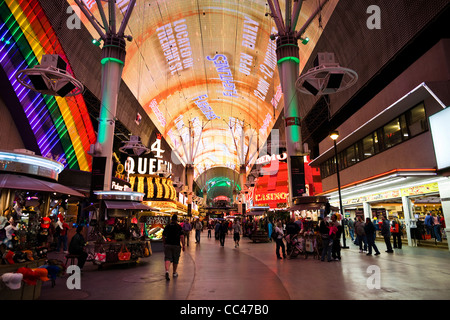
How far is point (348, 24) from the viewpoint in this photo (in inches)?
655

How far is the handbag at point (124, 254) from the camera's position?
9.05 m

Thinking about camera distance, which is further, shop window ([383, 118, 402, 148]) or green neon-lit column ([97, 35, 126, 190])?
green neon-lit column ([97, 35, 126, 190])

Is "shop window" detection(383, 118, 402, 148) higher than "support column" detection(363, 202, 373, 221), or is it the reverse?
"shop window" detection(383, 118, 402, 148)

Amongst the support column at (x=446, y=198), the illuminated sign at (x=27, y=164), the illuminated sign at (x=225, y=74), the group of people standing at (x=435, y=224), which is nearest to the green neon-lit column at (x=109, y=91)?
the illuminated sign at (x=27, y=164)

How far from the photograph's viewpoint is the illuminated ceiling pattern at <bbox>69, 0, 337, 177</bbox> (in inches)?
1009

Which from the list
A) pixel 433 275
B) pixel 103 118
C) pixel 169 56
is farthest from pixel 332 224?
pixel 169 56

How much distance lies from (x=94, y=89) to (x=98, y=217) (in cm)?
1234

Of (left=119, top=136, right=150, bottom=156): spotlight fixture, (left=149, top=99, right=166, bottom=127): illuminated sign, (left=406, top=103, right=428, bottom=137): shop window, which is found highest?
(left=149, top=99, right=166, bottom=127): illuminated sign

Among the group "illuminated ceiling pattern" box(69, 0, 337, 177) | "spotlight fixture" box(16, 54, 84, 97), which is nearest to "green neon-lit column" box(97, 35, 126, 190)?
"illuminated ceiling pattern" box(69, 0, 337, 177)

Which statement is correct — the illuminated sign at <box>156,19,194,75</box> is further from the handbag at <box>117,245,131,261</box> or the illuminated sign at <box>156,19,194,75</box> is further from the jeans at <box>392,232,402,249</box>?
the jeans at <box>392,232,402,249</box>

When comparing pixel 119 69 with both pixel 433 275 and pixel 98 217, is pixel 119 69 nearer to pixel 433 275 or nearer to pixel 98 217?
pixel 98 217

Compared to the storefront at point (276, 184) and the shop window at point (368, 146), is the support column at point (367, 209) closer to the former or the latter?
the shop window at point (368, 146)

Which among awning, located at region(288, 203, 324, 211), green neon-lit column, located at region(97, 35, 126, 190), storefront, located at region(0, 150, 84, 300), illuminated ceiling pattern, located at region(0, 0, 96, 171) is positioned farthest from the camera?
green neon-lit column, located at region(97, 35, 126, 190)

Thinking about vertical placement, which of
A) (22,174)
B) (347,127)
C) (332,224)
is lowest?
(332,224)
